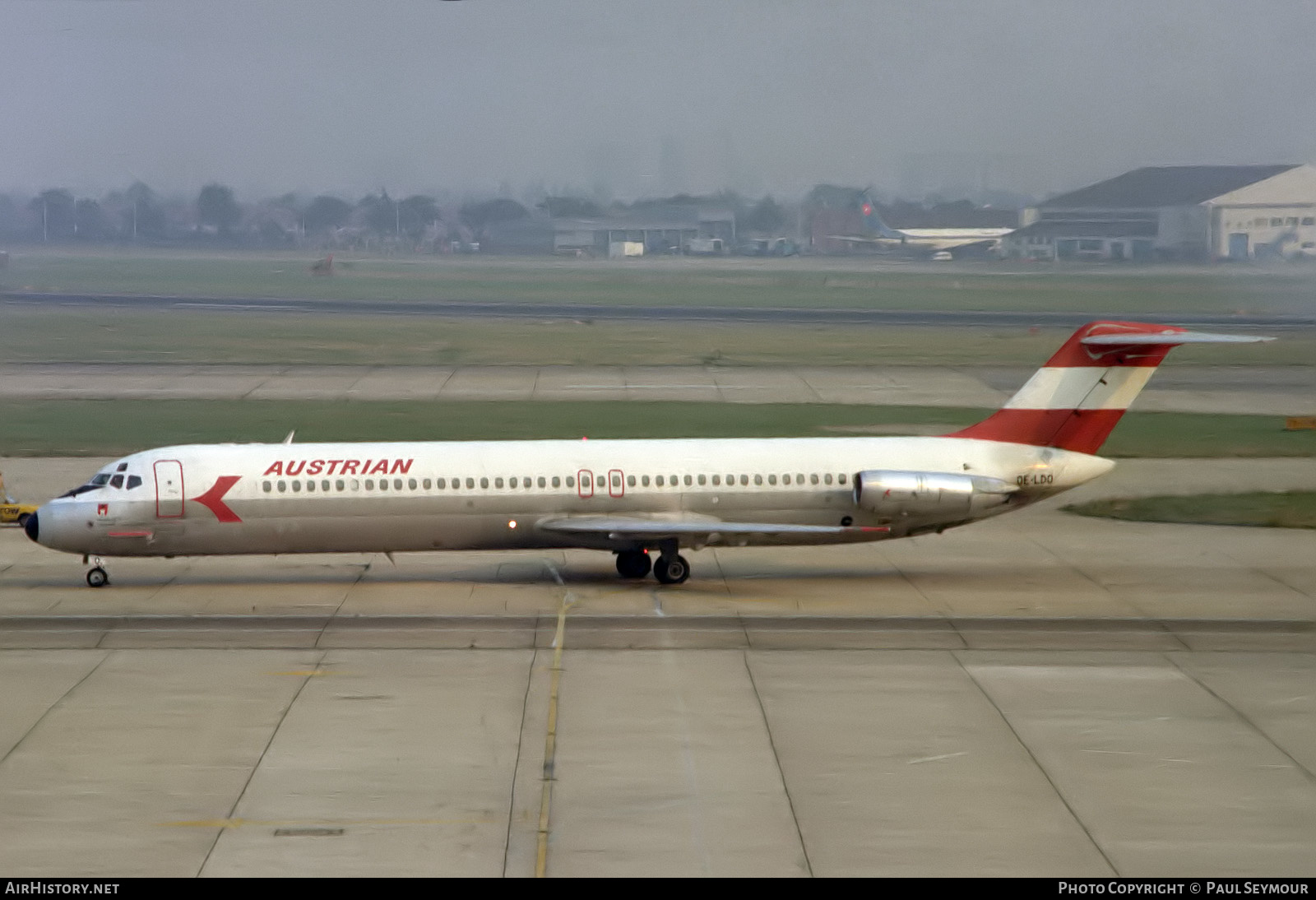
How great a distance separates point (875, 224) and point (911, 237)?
2084 mm

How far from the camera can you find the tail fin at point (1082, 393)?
2945 centimetres

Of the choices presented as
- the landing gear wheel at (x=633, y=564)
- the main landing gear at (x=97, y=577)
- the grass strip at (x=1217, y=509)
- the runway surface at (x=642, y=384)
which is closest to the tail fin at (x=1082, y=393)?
the landing gear wheel at (x=633, y=564)

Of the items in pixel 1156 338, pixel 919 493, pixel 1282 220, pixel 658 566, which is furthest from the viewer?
pixel 1282 220

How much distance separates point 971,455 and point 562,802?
48.7 feet

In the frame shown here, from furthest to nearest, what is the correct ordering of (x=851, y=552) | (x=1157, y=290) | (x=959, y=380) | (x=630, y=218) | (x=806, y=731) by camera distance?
(x=630, y=218), (x=1157, y=290), (x=959, y=380), (x=851, y=552), (x=806, y=731)

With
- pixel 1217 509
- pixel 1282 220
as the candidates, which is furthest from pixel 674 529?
pixel 1282 220

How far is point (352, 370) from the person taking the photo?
207ft

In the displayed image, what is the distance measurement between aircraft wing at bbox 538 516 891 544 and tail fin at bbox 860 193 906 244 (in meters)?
58.2

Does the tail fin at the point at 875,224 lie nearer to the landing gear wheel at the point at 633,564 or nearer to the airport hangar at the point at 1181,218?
the airport hangar at the point at 1181,218

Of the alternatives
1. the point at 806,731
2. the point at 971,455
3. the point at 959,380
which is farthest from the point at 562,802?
the point at 959,380

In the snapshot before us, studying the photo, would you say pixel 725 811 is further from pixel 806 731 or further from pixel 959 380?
pixel 959 380

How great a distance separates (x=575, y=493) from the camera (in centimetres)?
2834

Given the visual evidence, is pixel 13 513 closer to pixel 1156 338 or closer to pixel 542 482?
pixel 542 482

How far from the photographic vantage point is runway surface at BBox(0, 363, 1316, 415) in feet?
181
